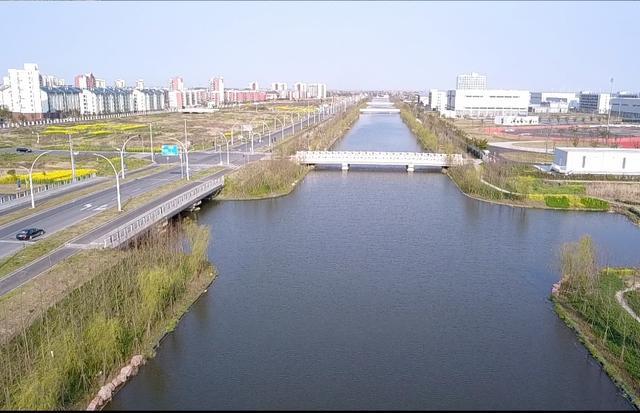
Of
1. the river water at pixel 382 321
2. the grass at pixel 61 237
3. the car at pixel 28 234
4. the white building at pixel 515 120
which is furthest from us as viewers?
the white building at pixel 515 120

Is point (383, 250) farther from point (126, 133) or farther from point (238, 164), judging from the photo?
point (126, 133)

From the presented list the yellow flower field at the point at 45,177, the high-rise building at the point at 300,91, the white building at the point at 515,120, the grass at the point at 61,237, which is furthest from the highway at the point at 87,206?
the high-rise building at the point at 300,91

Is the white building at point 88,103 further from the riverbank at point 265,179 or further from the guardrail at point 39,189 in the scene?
the guardrail at point 39,189

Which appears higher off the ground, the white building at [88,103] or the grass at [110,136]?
the white building at [88,103]

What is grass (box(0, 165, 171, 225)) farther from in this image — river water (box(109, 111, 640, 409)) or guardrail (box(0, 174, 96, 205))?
river water (box(109, 111, 640, 409))

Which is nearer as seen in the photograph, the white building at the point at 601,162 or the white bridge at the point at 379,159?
the white building at the point at 601,162

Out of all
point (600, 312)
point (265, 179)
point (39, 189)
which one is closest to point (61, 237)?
point (39, 189)

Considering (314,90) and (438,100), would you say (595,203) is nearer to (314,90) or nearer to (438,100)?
(438,100)
